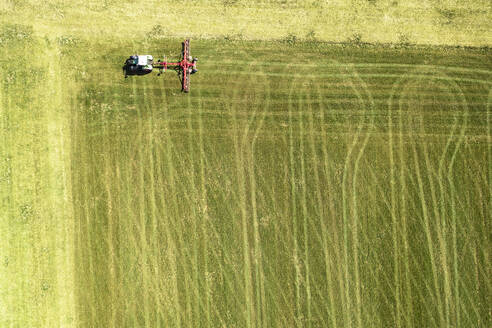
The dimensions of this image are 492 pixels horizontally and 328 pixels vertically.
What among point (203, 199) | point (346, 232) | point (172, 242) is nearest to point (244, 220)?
point (203, 199)

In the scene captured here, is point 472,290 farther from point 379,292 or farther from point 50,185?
point 50,185

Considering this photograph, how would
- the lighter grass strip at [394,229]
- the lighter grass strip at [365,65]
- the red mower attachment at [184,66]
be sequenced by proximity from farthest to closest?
the lighter grass strip at [365,65]
the lighter grass strip at [394,229]
the red mower attachment at [184,66]

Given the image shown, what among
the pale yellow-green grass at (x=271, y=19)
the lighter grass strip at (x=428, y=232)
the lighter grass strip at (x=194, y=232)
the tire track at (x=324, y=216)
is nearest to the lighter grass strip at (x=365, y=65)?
the pale yellow-green grass at (x=271, y=19)

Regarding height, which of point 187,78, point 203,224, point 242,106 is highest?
point 187,78

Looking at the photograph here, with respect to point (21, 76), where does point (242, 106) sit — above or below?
below

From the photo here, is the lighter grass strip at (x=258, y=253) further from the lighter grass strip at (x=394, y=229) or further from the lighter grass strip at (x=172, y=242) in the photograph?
the lighter grass strip at (x=394, y=229)

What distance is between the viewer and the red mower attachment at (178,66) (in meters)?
13.7

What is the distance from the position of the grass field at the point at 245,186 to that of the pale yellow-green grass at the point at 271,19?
1.52ft

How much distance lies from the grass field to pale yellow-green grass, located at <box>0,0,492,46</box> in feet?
1.52

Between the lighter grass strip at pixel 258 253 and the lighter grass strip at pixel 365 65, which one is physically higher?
the lighter grass strip at pixel 365 65

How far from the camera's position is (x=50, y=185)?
13.6 meters

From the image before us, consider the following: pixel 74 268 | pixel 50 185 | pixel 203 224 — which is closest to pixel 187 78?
pixel 203 224

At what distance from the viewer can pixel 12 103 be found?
13617mm

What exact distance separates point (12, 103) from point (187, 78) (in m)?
6.12
